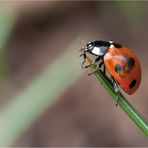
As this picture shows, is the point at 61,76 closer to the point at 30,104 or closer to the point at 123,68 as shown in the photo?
the point at 30,104

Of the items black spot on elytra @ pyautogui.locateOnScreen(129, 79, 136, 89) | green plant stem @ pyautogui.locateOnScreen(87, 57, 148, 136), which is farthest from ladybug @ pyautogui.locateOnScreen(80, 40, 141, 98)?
green plant stem @ pyautogui.locateOnScreen(87, 57, 148, 136)

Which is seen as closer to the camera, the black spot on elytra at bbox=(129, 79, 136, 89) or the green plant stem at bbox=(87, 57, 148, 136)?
the green plant stem at bbox=(87, 57, 148, 136)

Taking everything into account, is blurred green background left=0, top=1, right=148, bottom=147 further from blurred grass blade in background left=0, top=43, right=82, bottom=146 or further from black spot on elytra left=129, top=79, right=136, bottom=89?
black spot on elytra left=129, top=79, right=136, bottom=89

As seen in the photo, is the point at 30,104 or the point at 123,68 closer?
the point at 123,68

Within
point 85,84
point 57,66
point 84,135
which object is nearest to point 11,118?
point 57,66

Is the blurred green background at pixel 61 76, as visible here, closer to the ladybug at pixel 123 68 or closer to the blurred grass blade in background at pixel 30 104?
the blurred grass blade in background at pixel 30 104

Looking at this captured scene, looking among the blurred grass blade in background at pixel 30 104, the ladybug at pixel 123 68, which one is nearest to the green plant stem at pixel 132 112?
the ladybug at pixel 123 68

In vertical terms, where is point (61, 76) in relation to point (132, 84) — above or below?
above

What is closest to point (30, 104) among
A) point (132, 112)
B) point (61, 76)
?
point (61, 76)
